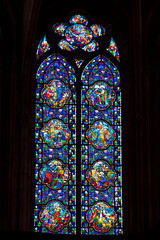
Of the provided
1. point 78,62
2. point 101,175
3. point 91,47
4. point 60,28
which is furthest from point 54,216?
point 60,28

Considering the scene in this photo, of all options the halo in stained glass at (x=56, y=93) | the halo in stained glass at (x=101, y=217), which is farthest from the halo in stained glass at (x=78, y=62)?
the halo in stained glass at (x=101, y=217)

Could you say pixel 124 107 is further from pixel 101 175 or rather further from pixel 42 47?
pixel 42 47

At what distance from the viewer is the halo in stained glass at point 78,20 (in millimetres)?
17812

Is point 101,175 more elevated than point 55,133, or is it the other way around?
point 55,133

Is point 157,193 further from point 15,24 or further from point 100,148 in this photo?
point 15,24

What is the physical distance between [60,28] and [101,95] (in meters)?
2.08

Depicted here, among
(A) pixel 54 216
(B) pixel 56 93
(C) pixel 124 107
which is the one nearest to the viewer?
(A) pixel 54 216

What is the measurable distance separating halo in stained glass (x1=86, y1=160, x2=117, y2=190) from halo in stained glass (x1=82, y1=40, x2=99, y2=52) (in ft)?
9.59

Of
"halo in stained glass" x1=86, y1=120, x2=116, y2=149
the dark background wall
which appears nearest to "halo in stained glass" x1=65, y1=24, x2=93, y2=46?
the dark background wall

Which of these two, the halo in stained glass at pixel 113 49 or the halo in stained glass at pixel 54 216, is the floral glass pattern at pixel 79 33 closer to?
the halo in stained glass at pixel 113 49

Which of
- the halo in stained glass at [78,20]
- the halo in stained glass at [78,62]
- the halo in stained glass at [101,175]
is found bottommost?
the halo in stained glass at [101,175]

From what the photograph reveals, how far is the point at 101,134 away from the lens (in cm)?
1673

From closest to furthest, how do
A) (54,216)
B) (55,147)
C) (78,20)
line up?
(54,216), (55,147), (78,20)

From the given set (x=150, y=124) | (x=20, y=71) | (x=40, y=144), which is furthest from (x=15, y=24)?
(x=150, y=124)
